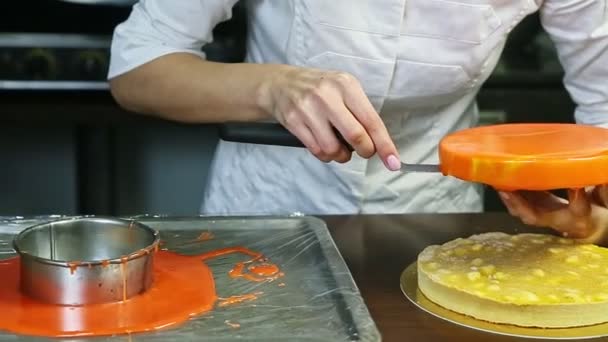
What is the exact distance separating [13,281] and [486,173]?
42 centimetres

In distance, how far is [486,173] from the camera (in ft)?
2.48

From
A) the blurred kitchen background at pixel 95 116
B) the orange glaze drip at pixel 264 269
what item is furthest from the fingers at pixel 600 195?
the blurred kitchen background at pixel 95 116

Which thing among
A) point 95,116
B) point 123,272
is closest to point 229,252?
point 123,272

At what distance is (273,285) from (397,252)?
18cm

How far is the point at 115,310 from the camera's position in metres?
0.74

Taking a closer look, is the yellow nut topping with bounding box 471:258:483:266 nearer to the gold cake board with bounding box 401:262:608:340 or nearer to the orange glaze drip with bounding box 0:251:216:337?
the gold cake board with bounding box 401:262:608:340

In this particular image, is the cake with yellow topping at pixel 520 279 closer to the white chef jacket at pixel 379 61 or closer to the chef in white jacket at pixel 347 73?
the chef in white jacket at pixel 347 73

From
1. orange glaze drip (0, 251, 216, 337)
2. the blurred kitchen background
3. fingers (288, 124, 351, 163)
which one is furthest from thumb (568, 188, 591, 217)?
the blurred kitchen background

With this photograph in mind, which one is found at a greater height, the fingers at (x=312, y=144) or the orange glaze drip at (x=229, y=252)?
the fingers at (x=312, y=144)

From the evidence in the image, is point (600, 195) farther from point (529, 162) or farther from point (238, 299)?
point (238, 299)

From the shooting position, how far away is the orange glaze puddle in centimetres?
71

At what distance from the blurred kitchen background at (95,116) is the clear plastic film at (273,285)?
678 millimetres

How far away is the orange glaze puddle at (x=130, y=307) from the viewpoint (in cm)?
71

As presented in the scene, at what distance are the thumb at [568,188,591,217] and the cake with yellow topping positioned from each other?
35 mm
